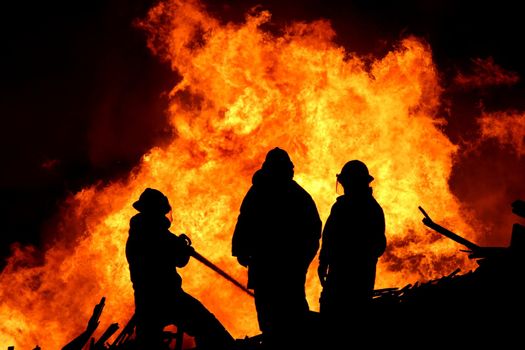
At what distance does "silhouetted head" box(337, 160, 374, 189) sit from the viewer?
6.16m

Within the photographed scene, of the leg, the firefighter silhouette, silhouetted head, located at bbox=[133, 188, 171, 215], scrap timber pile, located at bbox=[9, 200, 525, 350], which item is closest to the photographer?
scrap timber pile, located at bbox=[9, 200, 525, 350]

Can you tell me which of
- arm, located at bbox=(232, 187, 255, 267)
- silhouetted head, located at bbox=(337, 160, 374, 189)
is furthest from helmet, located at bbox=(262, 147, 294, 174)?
silhouetted head, located at bbox=(337, 160, 374, 189)

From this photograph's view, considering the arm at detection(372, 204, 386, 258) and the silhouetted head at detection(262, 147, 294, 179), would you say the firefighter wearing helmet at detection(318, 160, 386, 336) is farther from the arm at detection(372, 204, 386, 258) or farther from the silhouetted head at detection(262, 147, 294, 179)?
the silhouetted head at detection(262, 147, 294, 179)

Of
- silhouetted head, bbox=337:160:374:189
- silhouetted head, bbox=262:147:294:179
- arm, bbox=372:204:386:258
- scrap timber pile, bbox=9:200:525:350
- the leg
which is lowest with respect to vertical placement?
scrap timber pile, bbox=9:200:525:350

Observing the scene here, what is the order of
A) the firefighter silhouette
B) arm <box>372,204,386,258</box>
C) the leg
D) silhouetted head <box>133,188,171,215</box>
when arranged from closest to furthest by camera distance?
the firefighter silhouette, arm <box>372,204,386,258</box>, the leg, silhouetted head <box>133,188,171,215</box>

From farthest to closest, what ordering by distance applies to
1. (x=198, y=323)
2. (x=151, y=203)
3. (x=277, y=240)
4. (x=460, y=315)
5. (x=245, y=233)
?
(x=151, y=203) < (x=198, y=323) < (x=245, y=233) < (x=277, y=240) < (x=460, y=315)

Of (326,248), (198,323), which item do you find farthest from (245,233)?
(198,323)

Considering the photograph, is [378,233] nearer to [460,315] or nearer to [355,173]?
[355,173]

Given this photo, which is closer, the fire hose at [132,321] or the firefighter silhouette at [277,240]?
the firefighter silhouette at [277,240]

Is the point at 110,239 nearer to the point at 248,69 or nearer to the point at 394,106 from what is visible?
the point at 248,69

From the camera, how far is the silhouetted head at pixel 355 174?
20.2ft

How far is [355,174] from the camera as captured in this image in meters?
6.16

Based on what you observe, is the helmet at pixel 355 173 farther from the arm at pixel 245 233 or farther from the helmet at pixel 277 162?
the arm at pixel 245 233

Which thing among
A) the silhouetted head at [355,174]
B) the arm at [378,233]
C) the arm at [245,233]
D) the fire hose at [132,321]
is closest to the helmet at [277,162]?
the arm at [245,233]
